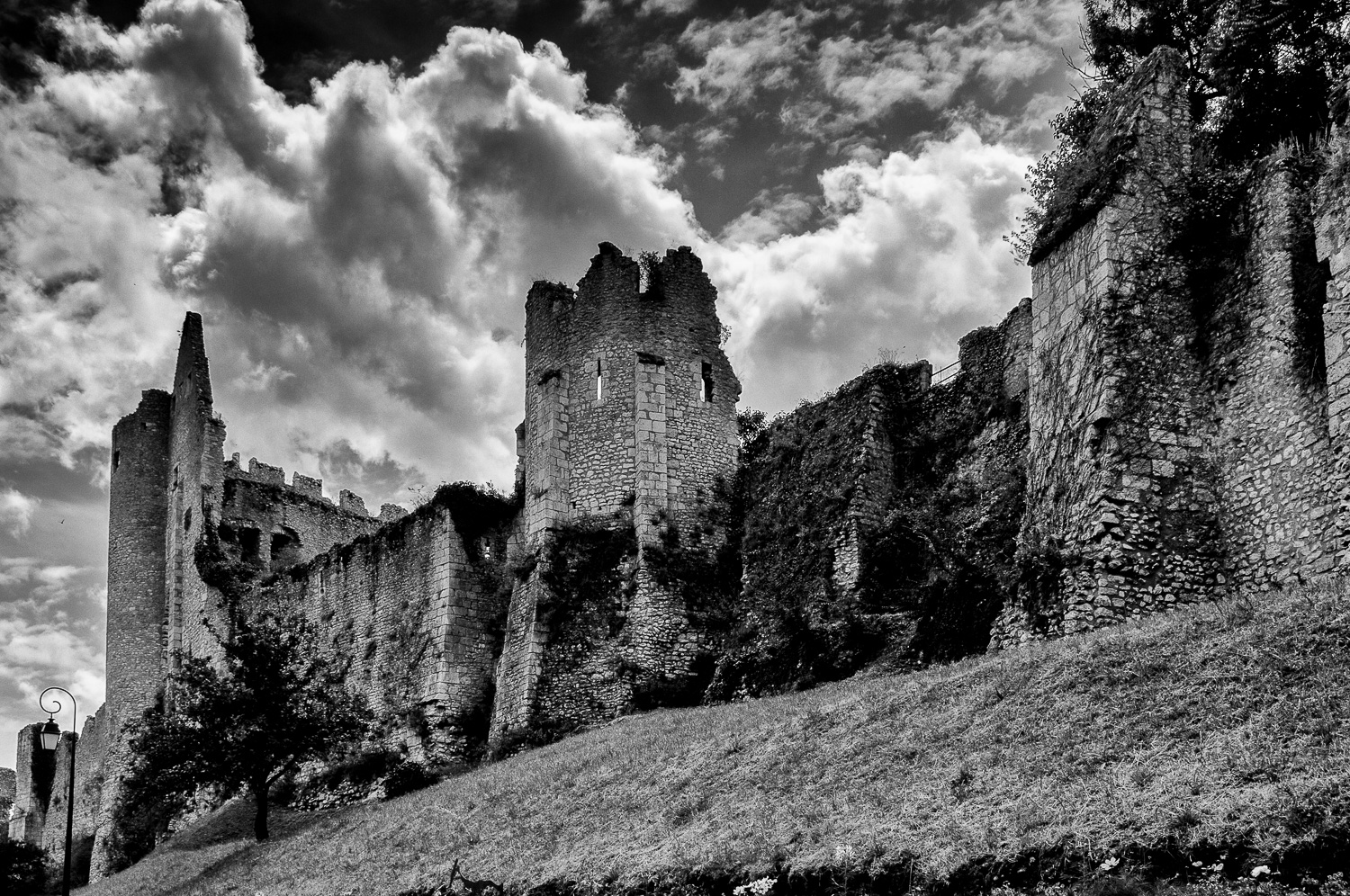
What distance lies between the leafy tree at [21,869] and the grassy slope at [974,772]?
61.0ft

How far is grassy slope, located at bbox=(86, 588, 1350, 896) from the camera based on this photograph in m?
9.79

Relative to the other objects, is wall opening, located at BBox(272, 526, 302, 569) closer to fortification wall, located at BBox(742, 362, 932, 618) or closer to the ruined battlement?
the ruined battlement

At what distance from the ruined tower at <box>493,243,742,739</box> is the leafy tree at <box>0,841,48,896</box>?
47.7 ft

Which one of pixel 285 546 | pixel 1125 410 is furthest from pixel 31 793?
pixel 1125 410

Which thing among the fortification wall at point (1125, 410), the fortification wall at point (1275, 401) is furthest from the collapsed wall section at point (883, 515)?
the fortification wall at point (1275, 401)

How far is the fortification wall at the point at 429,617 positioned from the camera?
30.1m

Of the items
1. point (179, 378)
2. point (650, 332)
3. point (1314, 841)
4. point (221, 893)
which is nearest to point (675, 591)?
point (650, 332)

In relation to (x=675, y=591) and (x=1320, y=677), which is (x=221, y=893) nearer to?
(x=675, y=591)

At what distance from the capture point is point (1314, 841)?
27.7ft

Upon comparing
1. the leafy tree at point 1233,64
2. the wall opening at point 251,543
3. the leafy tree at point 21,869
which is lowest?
the leafy tree at point 21,869

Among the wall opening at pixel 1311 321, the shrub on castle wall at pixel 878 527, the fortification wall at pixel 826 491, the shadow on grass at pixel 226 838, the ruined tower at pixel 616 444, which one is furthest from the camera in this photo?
the ruined tower at pixel 616 444

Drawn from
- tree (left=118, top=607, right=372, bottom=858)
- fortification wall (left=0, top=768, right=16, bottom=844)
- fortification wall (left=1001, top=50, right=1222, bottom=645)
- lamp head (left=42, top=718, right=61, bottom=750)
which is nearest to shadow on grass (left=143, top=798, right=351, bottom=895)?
tree (left=118, top=607, right=372, bottom=858)

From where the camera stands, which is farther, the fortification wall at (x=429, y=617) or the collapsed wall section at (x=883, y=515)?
the fortification wall at (x=429, y=617)

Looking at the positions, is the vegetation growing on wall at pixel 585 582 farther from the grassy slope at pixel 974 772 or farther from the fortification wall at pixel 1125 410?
the fortification wall at pixel 1125 410
